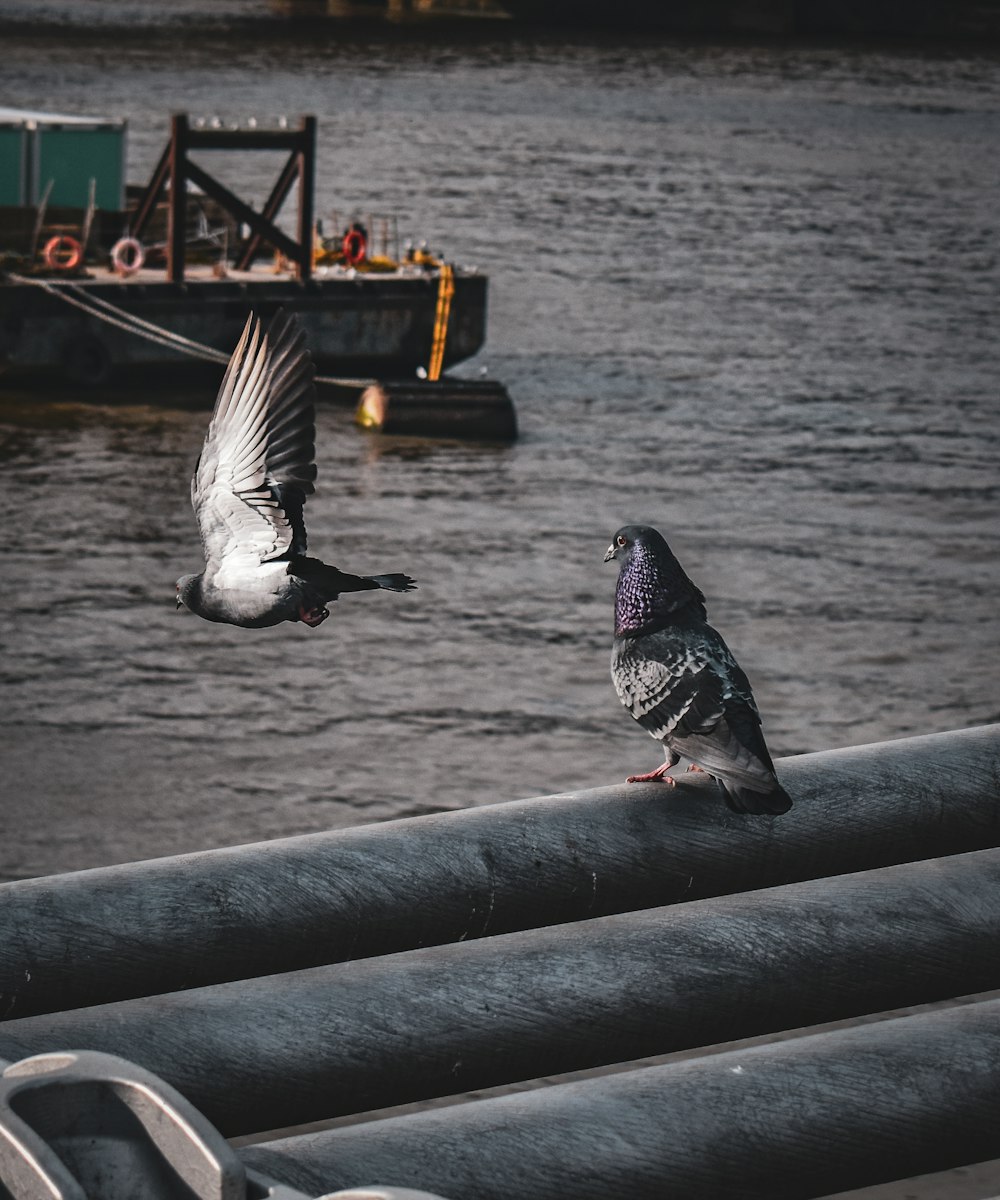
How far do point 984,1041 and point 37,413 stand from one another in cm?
3191

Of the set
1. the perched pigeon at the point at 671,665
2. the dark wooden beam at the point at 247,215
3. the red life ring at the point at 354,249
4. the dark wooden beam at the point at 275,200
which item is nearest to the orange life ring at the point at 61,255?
the dark wooden beam at the point at 247,215

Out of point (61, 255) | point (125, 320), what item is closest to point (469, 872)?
point (125, 320)

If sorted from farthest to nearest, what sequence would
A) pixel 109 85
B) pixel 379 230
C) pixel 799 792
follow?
pixel 109 85 → pixel 379 230 → pixel 799 792

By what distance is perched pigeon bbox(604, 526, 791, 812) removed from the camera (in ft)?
17.1

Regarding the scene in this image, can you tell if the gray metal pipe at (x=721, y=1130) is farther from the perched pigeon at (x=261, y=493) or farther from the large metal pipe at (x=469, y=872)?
the perched pigeon at (x=261, y=493)

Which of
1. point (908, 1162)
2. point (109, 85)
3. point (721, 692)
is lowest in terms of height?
point (109, 85)

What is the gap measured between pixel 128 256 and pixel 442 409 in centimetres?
549

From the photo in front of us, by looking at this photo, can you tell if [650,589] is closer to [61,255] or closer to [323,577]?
[323,577]

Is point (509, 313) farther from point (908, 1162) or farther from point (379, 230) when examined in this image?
point (908, 1162)

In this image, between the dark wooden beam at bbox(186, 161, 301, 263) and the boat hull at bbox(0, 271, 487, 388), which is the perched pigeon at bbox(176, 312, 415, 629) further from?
the dark wooden beam at bbox(186, 161, 301, 263)

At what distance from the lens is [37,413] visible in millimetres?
34656

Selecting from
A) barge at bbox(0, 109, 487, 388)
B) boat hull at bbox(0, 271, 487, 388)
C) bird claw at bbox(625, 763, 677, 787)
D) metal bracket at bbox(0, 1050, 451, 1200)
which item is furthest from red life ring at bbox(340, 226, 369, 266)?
metal bracket at bbox(0, 1050, 451, 1200)

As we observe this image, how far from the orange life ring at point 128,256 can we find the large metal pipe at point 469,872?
29820mm

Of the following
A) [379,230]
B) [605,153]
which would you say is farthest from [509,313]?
[605,153]
